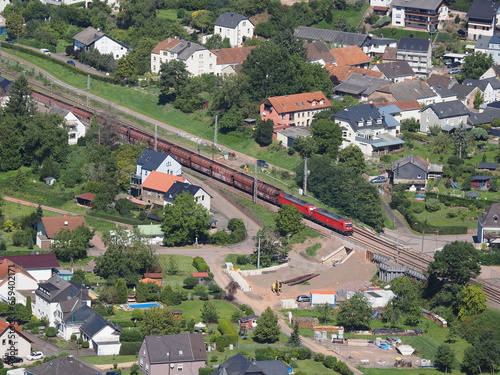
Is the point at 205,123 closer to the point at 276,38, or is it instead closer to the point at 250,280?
the point at 276,38

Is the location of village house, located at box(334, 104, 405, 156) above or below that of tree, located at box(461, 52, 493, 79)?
below

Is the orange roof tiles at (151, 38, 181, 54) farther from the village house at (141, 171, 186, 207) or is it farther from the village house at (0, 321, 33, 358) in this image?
the village house at (0, 321, 33, 358)

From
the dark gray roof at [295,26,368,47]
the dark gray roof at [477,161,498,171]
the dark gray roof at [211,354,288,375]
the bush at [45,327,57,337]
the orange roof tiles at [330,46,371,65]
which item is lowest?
the bush at [45,327,57,337]

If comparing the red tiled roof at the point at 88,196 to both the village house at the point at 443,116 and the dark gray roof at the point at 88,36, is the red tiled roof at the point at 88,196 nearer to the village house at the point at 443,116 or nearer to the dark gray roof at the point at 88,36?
the village house at the point at 443,116

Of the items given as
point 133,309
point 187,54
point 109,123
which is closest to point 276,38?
point 187,54

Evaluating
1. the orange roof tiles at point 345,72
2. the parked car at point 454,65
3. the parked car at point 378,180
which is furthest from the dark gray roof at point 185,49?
the parked car at point 378,180

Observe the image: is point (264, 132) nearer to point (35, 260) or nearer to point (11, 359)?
point (35, 260)

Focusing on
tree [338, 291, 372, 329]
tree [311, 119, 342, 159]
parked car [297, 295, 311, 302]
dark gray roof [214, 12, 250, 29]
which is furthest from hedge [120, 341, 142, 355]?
dark gray roof [214, 12, 250, 29]
